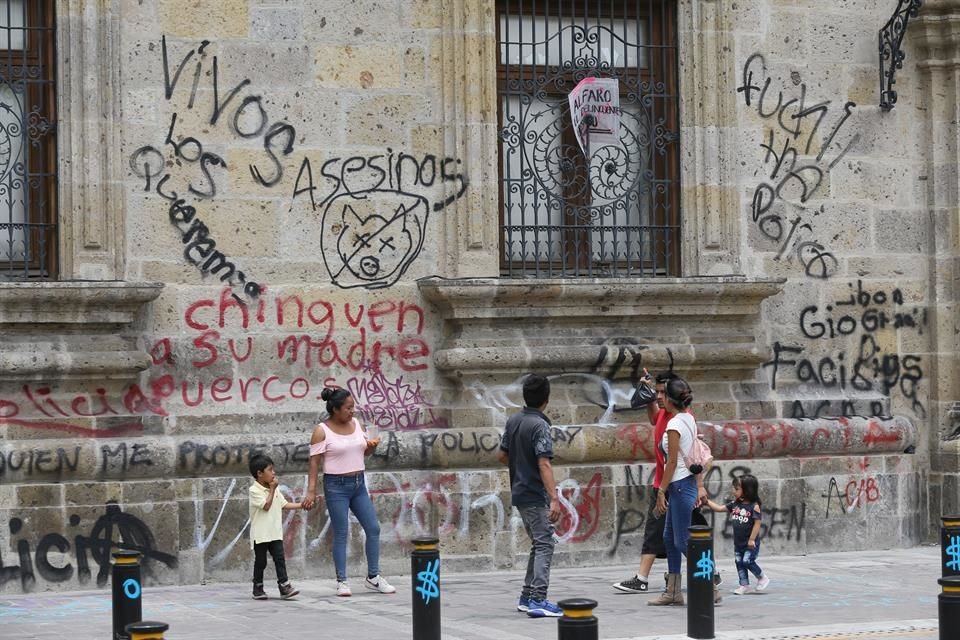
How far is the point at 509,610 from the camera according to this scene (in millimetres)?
10953

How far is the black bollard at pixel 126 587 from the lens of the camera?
8.67 m

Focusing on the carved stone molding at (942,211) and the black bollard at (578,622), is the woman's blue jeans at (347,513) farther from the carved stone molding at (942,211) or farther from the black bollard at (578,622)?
the carved stone molding at (942,211)

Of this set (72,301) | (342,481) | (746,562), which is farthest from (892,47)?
(72,301)

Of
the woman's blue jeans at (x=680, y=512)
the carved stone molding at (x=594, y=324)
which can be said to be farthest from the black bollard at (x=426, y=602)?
the carved stone molding at (x=594, y=324)

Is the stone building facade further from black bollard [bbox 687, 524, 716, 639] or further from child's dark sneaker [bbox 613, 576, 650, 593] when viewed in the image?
black bollard [bbox 687, 524, 716, 639]

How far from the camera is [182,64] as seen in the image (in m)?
12.8

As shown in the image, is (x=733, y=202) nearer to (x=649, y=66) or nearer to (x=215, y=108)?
(x=649, y=66)

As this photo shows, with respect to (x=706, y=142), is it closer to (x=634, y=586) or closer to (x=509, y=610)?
(x=634, y=586)

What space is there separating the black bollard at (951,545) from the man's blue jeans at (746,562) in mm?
1377

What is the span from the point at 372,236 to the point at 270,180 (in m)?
0.86

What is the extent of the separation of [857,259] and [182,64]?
220 inches

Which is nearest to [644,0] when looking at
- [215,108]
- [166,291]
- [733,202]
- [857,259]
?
[733,202]

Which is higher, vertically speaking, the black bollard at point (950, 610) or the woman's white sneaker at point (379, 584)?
the black bollard at point (950, 610)

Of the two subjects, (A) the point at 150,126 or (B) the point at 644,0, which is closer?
(A) the point at 150,126
